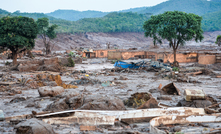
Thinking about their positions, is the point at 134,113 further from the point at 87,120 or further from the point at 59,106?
the point at 59,106

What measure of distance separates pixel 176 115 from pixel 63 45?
68.8 meters

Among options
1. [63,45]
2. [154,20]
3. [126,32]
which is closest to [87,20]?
[126,32]

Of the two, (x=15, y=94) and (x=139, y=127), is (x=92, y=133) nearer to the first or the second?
(x=139, y=127)

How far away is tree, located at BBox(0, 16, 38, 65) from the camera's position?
67.6ft

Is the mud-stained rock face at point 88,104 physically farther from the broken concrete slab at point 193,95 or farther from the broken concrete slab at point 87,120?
the broken concrete slab at point 193,95

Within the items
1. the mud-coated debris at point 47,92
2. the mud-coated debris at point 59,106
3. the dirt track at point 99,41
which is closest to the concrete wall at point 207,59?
the mud-coated debris at point 47,92

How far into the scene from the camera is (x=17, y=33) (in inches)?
844

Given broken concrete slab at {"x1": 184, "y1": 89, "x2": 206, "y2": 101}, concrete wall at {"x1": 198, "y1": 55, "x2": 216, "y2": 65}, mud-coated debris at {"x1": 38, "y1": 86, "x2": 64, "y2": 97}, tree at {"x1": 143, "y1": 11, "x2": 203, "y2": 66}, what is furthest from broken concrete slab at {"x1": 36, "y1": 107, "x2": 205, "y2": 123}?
concrete wall at {"x1": 198, "y1": 55, "x2": 216, "y2": 65}

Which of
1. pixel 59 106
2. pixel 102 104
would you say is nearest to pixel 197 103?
pixel 102 104

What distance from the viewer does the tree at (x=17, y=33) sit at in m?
20.6

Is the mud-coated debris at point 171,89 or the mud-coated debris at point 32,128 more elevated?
the mud-coated debris at point 32,128

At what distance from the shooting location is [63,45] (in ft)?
235

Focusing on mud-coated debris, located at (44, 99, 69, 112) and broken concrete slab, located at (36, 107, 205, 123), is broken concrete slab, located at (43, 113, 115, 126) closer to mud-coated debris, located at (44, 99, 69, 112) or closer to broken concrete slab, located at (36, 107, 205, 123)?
broken concrete slab, located at (36, 107, 205, 123)

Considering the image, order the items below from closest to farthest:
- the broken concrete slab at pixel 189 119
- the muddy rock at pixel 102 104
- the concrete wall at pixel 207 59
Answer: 1. the broken concrete slab at pixel 189 119
2. the muddy rock at pixel 102 104
3. the concrete wall at pixel 207 59
